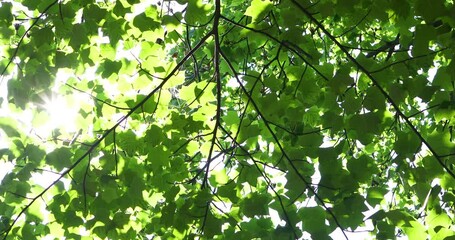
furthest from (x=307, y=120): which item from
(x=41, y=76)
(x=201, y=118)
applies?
(x=41, y=76)

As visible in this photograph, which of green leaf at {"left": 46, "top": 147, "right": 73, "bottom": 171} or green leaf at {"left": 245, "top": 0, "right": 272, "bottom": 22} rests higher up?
green leaf at {"left": 245, "top": 0, "right": 272, "bottom": 22}

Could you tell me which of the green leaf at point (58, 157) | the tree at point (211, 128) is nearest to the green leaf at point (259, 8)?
the tree at point (211, 128)

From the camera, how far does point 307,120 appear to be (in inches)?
102

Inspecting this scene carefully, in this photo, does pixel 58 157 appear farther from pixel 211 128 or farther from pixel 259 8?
pixel 259 8

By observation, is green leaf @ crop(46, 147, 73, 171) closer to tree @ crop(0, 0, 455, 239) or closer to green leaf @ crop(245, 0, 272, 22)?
tree @ crop(0, 0, 455, 239)

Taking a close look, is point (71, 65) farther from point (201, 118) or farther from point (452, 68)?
point (452, 68)

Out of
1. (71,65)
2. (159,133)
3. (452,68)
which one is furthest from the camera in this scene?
(159,133)

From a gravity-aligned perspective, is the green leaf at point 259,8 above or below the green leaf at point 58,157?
above

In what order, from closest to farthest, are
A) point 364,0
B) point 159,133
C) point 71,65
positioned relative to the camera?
point 364,0, point 71,65, point 159,133

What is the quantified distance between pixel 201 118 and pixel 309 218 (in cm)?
73

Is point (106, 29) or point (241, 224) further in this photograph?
point (106, 29)

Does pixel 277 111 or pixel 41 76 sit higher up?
pixel 41 76

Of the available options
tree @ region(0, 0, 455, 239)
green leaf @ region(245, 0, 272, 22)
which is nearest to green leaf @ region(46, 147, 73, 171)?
tree @ region(0, 0, 455, 239)

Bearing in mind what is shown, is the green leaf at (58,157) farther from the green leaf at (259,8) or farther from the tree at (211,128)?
the green leaf at (259,8)
